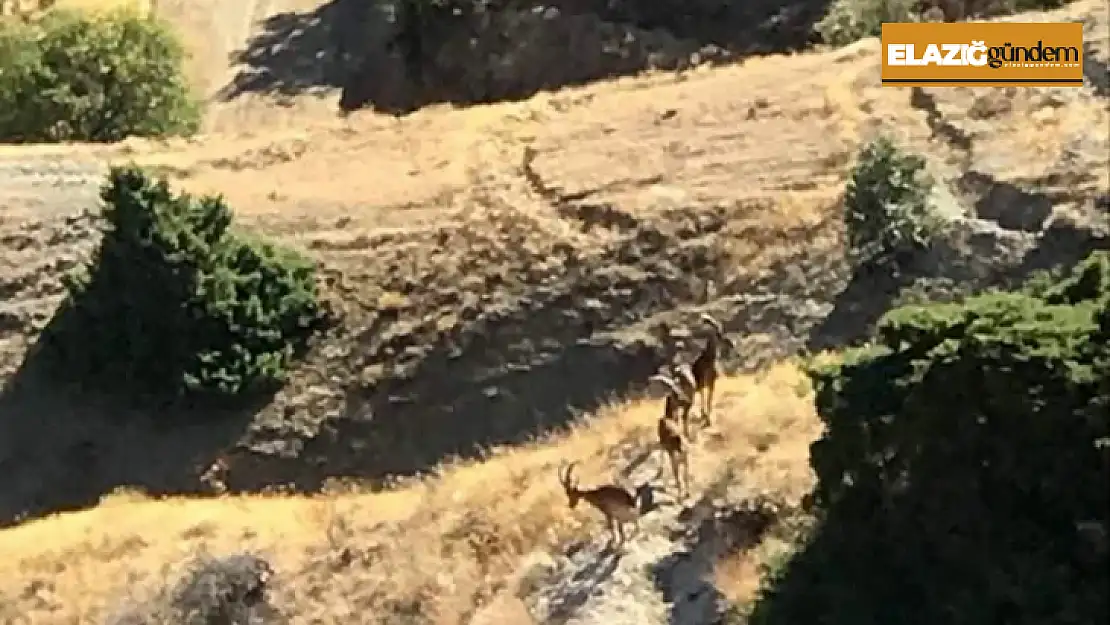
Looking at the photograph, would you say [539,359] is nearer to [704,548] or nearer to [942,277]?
[942,277]

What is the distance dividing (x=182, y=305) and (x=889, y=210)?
10.4m

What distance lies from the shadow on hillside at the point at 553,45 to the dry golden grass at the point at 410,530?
1585cm

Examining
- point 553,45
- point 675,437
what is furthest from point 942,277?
point 553,45

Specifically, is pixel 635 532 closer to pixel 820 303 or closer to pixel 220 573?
pixel 220 573

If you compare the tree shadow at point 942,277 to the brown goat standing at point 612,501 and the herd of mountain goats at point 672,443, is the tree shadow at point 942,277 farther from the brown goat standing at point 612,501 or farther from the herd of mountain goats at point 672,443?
the brown goat standing at point 612,501

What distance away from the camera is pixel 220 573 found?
20766 millimetres

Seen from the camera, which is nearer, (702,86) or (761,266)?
(761,266)

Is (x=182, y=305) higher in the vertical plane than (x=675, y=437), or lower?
higher

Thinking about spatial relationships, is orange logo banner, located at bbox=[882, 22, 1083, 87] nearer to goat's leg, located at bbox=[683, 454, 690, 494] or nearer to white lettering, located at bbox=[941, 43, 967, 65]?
white lettering, located at bbox=[941, 43, 967, 65]

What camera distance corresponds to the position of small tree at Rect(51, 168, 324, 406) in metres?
25.9

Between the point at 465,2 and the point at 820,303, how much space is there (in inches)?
729

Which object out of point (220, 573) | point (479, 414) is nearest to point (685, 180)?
point (479, 414)

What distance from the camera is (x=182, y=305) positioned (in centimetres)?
2592

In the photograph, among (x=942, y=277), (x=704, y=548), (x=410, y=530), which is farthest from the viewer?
(x=942, y=277)
